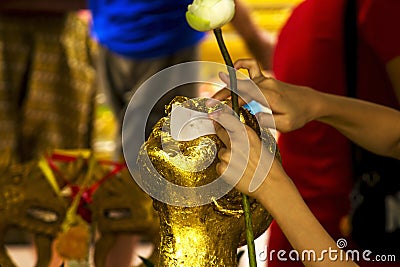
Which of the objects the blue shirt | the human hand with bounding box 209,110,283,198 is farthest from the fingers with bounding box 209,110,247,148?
the blue shirt

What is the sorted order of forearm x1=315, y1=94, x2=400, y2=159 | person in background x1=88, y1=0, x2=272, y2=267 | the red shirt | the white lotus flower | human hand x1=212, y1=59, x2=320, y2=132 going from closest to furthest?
the white lotus flower, human hand x1=212, y1=59, x2=320, y2=132, forearm x1=315, y1=94, x2=400, y2=159, the red shirt, person in background x1=88, y1=0, x2=272, y2=267

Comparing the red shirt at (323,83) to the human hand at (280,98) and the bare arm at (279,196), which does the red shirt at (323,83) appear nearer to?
the human hand at (280,98)

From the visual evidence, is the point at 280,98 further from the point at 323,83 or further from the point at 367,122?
the point at 323,83

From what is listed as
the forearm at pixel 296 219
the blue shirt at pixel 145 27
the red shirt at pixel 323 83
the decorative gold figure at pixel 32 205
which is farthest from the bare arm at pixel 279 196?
the blue shirt at pixel 145 27

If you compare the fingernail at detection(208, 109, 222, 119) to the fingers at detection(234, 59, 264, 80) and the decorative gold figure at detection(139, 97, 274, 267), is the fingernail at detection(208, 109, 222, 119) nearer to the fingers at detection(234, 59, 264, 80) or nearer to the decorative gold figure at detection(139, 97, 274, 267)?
the decorative gold figure at detection(139, 97, 274, 267)

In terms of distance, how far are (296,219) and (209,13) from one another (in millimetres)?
218

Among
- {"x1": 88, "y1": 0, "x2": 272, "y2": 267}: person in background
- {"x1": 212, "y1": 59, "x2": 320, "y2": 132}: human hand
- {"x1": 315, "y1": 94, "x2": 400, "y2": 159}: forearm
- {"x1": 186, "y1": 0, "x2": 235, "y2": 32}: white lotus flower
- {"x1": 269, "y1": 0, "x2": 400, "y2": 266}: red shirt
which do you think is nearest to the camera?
{"x1": 186, "y1": 0, "x2": 235, "y2": 32}: white lotus flower

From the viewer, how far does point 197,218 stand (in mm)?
827

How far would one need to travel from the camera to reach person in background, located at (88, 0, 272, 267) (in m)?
1.82

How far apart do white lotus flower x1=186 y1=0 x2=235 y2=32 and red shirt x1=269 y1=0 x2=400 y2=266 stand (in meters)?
0.45

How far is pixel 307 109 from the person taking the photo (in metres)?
0.98

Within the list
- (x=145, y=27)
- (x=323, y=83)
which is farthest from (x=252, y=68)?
(x=145, y=27)

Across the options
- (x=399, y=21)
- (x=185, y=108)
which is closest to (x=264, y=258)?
(x=399, y=21)

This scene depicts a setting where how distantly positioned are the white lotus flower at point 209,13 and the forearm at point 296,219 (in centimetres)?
16
